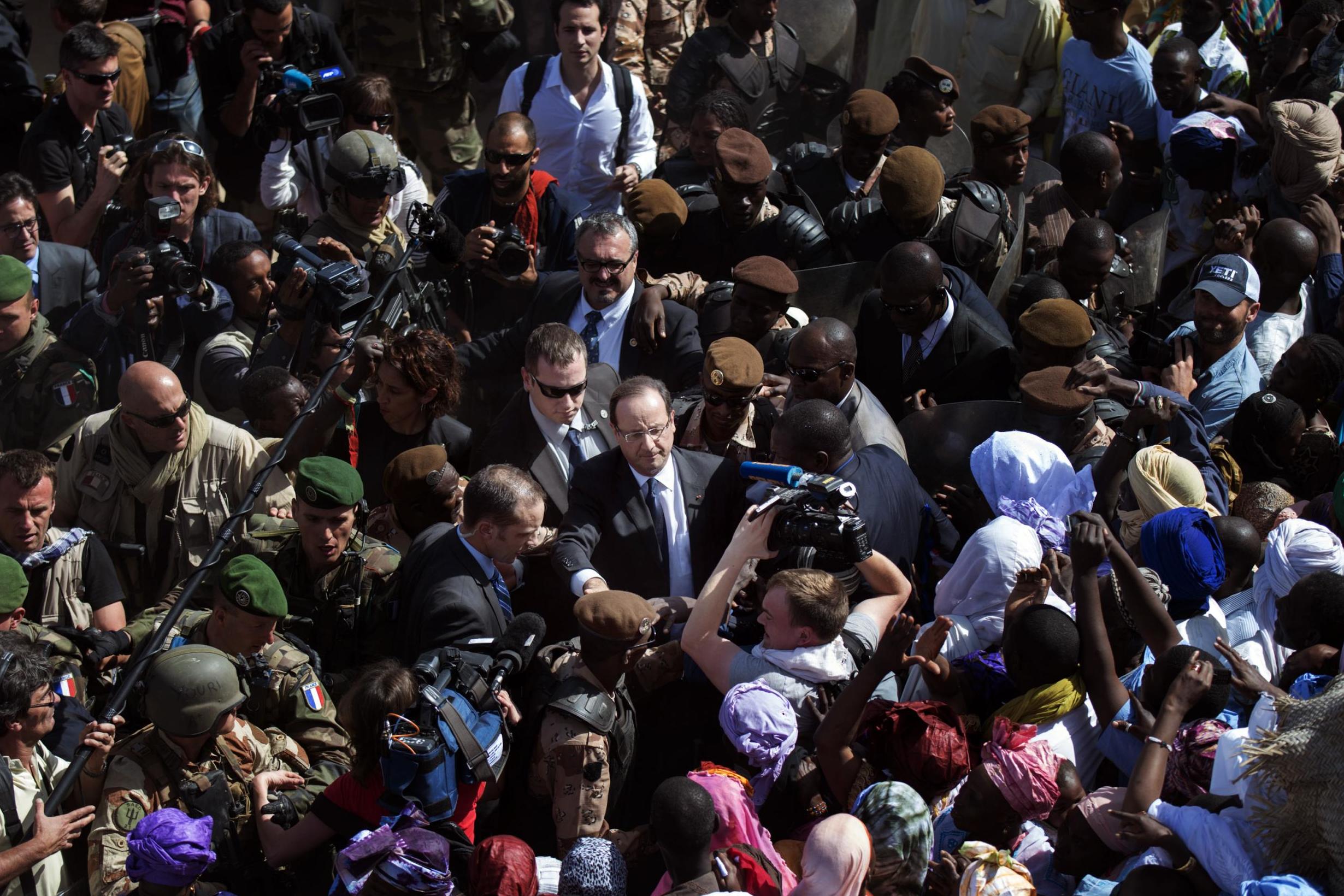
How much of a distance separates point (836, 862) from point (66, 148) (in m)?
5.64

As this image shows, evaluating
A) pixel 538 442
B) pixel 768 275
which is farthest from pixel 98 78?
pixel 768 275

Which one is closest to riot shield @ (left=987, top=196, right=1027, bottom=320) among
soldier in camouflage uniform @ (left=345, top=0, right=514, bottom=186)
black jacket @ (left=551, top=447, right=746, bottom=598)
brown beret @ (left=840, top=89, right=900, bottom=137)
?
brown beret @ (left=840, top=89, right=900, bottom=137)

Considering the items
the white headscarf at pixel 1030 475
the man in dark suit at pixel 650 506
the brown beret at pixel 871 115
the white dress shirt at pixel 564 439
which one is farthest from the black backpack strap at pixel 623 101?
the white headscarf at pixel 1030 475

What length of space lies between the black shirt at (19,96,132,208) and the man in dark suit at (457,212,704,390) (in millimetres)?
2539

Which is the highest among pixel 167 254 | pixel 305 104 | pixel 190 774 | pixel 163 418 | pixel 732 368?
pixel 305 104

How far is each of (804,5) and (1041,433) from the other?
4.71m

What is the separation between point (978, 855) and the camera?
3.75 metres

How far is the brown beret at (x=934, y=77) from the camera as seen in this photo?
7.53 m

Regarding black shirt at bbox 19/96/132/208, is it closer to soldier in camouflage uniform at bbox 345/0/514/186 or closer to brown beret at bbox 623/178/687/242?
soldier in camouflage uniform at bbox 345/0/514/186

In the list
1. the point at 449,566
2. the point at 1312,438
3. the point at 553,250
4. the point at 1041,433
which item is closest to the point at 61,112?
the point at 553,250

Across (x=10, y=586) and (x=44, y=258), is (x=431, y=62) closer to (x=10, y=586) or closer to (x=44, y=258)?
(x=44, y=258)

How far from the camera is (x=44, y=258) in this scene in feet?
22.0

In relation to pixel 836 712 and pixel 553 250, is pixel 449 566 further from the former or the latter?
pixel 553 250

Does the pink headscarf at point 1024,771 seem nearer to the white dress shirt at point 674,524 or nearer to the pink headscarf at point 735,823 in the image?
the pink headscarf at point 735,823
